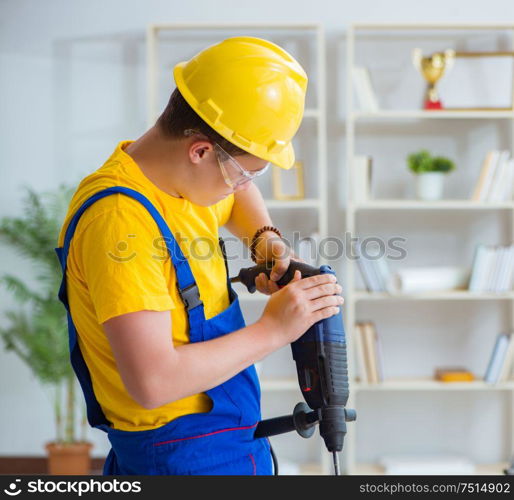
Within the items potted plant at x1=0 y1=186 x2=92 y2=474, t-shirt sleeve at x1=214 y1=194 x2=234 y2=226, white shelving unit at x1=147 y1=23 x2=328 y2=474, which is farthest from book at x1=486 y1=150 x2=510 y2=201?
t-shirt sleeve at x1=214 y1=194 x2=234 y2=226

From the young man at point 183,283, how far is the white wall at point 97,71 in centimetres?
271

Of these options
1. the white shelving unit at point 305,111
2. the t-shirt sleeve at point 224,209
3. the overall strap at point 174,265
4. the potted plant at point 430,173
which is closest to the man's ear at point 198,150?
the overall strap at point 174,265

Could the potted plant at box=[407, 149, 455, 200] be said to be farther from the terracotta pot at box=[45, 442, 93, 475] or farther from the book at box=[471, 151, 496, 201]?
the terracotta pot at box=[45, 442, 93, 475]

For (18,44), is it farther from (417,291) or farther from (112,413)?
(112,413)

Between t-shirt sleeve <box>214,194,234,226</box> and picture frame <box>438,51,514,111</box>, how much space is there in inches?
97.7

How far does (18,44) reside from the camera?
3859 millimetres

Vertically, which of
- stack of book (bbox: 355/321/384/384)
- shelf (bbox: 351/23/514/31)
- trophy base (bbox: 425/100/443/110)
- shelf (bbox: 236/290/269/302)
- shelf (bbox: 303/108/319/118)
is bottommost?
stack of book (bbox: 355/321/384/384)

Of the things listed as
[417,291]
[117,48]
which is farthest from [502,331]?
[117,48]

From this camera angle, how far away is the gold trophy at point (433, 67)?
365 centimetres

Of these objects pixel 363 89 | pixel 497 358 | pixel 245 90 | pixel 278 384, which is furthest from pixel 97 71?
pixel 245 90

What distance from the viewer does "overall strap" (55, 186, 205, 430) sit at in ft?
3.52

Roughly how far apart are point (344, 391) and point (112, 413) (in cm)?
40

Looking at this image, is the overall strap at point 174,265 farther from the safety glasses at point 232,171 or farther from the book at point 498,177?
the book at point 498,177

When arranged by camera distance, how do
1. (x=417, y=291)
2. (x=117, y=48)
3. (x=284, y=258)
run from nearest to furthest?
(x=284, y=258) → (x=417, y=291) → (x=117, y=48)
